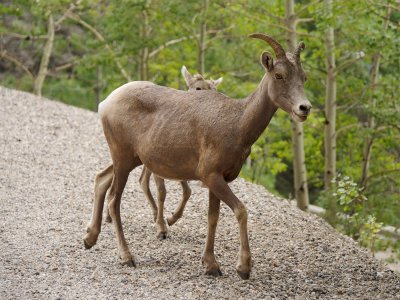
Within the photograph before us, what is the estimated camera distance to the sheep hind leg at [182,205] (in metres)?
9.79

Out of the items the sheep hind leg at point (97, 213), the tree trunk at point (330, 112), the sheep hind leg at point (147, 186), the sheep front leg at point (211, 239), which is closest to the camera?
the sheep front leg at point (211, 239)

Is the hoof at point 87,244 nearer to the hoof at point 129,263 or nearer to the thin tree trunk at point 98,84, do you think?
the hoof at point 129,263

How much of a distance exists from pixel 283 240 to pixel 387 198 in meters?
12.7

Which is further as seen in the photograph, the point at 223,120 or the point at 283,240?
the point at 283,240

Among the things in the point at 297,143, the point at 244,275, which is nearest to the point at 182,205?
the point at 244,275

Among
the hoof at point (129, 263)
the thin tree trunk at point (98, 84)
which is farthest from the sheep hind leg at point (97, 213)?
the thin tree trunk at point (98, 84)

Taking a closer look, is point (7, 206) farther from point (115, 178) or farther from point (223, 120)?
point (223, 120)

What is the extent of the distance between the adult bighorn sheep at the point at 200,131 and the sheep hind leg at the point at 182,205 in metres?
A: 1.09

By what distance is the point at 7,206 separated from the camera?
11109 mm

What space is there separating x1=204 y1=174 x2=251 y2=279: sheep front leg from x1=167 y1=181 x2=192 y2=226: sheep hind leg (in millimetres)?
1914

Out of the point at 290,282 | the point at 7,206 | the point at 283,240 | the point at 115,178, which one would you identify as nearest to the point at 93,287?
the point at 115,178

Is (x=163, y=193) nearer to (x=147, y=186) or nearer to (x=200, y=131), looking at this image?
(x=147, y=186)

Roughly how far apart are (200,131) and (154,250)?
1.87 metres

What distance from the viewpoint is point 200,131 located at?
26.5 ft
